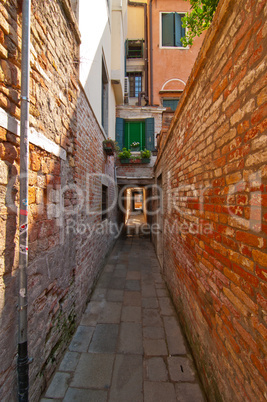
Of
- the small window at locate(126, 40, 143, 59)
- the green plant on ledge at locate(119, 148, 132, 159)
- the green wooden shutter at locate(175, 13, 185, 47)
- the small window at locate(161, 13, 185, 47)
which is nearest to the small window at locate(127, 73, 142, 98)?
the small window at locate(126, 40, 143, 59)

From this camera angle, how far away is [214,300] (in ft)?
5.13

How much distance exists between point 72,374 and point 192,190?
246 centimetres

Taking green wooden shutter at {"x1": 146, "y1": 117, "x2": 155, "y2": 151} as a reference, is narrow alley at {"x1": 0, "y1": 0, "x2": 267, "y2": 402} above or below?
below

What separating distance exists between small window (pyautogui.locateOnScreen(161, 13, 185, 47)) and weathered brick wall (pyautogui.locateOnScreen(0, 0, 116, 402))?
9.01 meters

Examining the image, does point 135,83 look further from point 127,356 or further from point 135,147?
point 127,356

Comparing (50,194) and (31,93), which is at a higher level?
(31,93)

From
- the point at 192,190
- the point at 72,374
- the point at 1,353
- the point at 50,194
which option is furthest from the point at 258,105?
the point at 72,374

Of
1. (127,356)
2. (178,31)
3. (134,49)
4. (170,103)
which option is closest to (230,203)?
(127,356)

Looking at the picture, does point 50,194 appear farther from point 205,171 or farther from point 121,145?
point 121,145

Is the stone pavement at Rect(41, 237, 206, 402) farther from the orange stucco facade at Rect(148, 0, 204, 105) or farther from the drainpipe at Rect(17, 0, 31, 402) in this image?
the orange stucco facade at Rect(148, 0, 204, 105)

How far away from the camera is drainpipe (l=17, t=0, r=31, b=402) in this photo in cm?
131

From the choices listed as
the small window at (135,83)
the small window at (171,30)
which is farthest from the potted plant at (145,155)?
the small window at (171,30)

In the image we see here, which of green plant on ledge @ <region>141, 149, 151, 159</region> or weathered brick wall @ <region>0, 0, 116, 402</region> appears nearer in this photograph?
weathered brick wall @ <region>0, 0, 116, 402</region>

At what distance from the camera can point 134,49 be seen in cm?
1057
